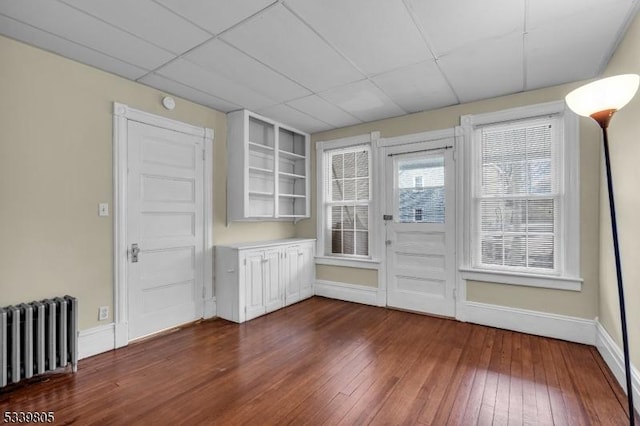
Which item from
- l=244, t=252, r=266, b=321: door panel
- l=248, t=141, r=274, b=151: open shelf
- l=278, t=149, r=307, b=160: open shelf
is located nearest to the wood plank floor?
l=244, t=252, r=266, b=321: door panel

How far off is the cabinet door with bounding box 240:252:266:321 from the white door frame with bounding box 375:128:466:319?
1.59 m

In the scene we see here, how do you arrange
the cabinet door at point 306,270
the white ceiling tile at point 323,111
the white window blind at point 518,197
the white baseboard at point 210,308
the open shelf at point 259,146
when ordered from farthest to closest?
the cabinet door at point 306,270 < the open shelf at point 259,146 < the white baseboard at point 210,308 < the white ceiling tile at point 323,111 < the white window blind at point 518,197

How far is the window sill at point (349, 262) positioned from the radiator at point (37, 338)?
300 centimetres

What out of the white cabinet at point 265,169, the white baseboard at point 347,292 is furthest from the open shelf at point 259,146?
the white baseboard at point 347,292

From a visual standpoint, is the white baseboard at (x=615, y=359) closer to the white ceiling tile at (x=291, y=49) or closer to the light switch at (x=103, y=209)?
the white ceiling tile at (x=291, y=49)

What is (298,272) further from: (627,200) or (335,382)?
(627,200)

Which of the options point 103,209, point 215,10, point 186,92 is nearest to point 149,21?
point 215,10

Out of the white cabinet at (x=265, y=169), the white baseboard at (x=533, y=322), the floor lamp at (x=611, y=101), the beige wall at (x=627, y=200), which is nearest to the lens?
the floor lamp at (x=611, y=101)

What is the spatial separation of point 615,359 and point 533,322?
822 mm

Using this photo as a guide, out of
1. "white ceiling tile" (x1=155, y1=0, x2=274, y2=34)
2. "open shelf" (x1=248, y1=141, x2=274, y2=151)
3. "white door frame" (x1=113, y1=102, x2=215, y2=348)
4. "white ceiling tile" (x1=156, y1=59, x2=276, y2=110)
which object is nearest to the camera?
"white ceiling tile" (x1=155, y1=0, x2=274, y2=34)

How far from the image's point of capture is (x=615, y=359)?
2.36 meters

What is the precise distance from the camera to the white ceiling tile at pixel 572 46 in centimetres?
206

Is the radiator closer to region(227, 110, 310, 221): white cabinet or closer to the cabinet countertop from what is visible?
Result: the cabinet countertop

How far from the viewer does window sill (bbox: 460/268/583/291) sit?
9.89 ft
